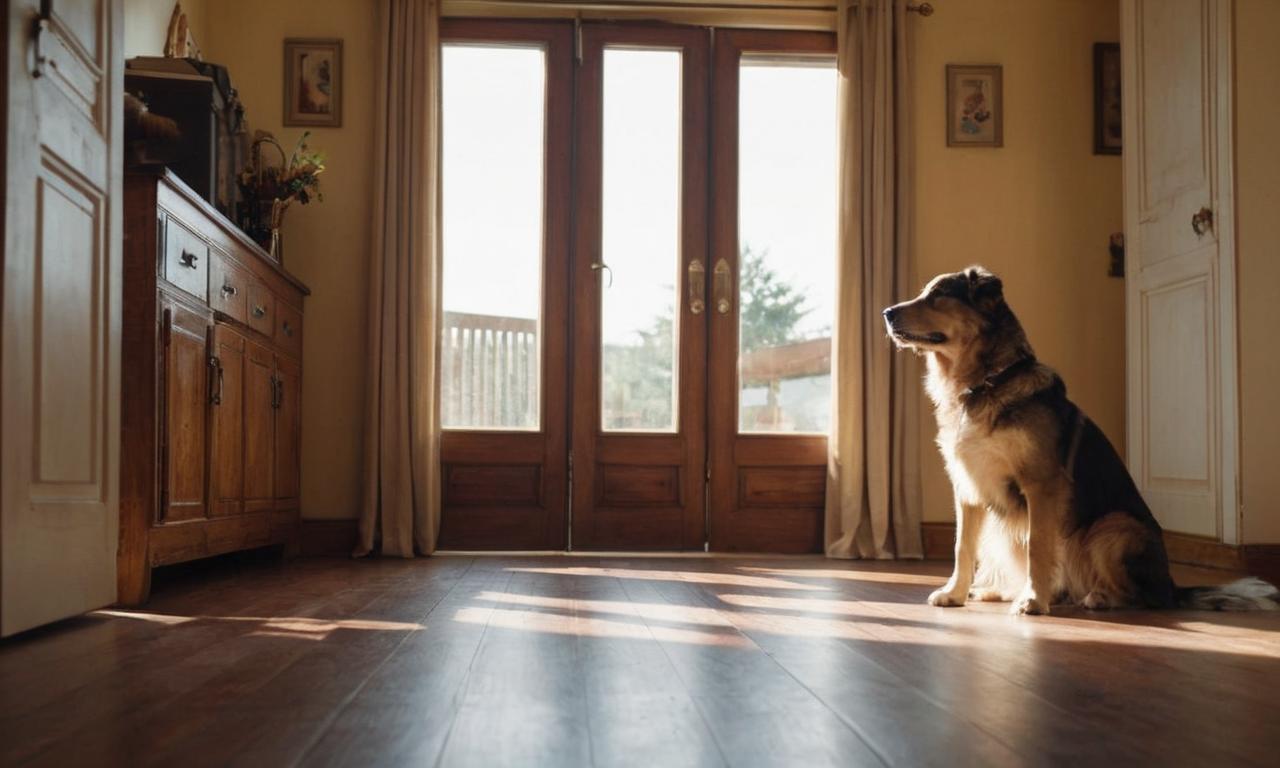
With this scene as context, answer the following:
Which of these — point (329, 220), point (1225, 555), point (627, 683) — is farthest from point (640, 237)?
point (627, 683)

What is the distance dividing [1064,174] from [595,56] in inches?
86.2

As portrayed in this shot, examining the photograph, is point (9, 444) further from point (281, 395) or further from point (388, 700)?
point (281, 395)

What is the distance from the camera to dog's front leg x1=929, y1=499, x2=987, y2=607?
306 cm

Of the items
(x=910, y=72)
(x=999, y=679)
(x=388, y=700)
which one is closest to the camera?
(x=388, y=700)

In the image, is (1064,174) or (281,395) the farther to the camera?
(1064,174)

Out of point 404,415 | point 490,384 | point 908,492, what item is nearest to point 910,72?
point 908,492

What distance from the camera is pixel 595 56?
5.00 meters

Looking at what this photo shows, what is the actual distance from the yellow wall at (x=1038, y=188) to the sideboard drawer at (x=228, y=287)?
2.89 meters

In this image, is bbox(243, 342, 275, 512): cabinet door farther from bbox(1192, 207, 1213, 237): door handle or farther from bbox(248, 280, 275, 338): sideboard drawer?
bbox(1192, 207, 1213, 237): door handle

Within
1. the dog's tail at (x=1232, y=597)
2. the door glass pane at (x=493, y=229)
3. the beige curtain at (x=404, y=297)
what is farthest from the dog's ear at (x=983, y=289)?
the beige curtain at (x=404, y=297)

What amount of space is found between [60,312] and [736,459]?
3085 mm

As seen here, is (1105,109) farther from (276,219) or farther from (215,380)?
(215,380)

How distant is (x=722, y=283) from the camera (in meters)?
5.00

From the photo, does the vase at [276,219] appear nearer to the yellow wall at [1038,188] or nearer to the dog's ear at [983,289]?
the dog's ear at [983,289]
